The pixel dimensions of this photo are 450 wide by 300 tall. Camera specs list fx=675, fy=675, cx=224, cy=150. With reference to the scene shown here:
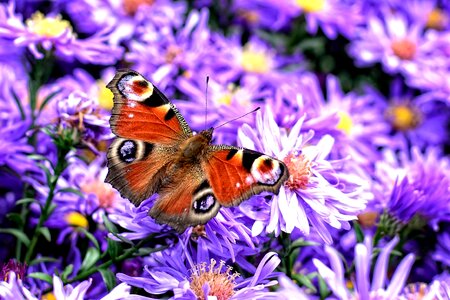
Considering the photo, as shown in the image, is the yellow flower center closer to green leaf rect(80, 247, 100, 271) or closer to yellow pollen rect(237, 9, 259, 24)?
yellow pollen rect(237, 9, 259, 24)

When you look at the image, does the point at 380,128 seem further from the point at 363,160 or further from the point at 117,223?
the point at 117,223

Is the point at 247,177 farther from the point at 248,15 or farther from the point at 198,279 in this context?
the point at 248,15

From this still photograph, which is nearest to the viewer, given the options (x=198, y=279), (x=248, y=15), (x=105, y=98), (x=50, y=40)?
(x=198, y=279)

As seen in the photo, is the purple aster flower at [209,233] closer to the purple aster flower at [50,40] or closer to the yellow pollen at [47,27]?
the purple aster flower at [50,40]

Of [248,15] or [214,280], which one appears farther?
[248,15]

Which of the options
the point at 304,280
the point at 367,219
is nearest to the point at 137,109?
the point at 304,280

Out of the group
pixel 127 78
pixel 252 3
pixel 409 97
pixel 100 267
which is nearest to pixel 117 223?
pixel 100 267

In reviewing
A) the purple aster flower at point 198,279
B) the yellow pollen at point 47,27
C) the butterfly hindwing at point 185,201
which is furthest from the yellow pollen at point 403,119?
the butterfly hindwing at point 185,201
